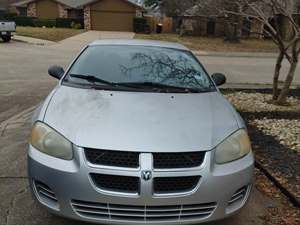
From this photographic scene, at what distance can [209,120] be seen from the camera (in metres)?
3.58

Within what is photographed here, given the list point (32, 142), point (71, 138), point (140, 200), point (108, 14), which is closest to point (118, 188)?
point (140, 200)

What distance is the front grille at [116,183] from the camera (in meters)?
3.00

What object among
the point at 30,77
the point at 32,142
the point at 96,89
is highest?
the point at 96,89

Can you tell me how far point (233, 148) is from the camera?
3363 millimetres

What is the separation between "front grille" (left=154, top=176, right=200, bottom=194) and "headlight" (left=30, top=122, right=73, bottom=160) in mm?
687

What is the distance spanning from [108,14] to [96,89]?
42781 millimetres

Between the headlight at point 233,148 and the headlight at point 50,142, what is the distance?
45.0 inches

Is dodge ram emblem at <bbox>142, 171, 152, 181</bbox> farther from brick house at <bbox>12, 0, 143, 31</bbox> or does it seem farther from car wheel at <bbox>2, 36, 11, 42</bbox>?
brick house at <bbox>12, 0, 143, 31</bbox>

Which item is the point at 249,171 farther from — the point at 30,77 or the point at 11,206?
the point at 30,77

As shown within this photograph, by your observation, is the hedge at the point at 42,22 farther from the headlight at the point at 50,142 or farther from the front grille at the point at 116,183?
the front grille at the point at 116,183

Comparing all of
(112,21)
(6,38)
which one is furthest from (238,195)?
(112,21)

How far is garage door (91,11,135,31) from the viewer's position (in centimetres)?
4506

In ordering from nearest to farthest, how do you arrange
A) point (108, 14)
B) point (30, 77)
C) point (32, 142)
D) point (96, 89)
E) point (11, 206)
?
point (32, 142)
point (11, 206)
point (96, 89)
point (30, 77)
point (108, 14)

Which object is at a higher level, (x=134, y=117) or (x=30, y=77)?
(x=134, y=117)
